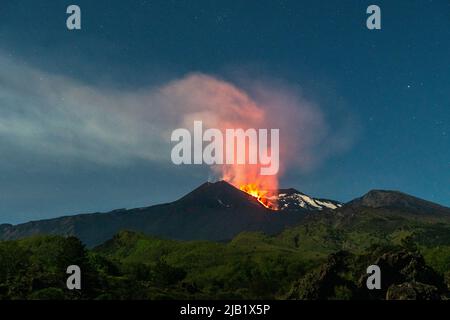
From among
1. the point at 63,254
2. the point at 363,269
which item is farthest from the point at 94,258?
the point at 363,269
